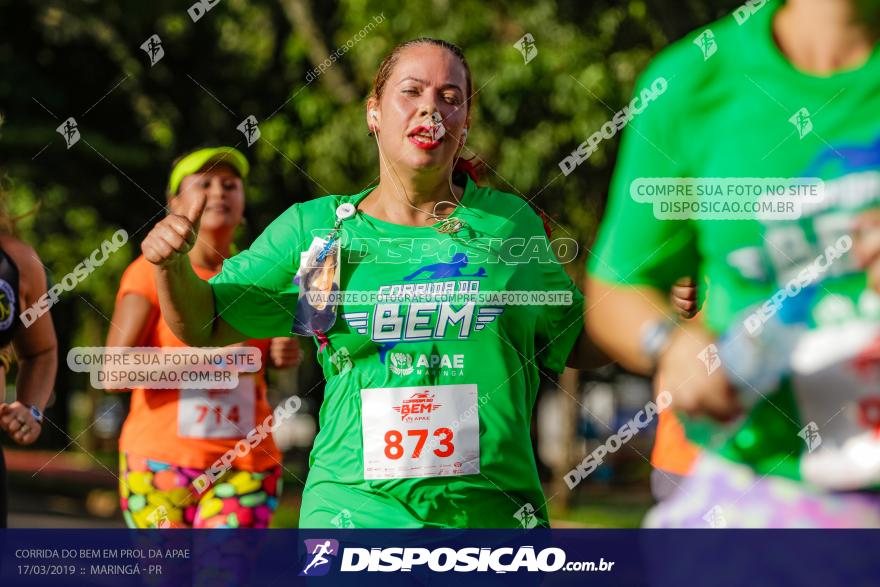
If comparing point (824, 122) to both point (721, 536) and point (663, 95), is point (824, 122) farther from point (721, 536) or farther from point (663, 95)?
point (721, 536)

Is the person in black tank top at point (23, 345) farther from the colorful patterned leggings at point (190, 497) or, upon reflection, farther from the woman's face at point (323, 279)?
the woman's face at point (323, 279)

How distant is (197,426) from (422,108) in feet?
7.36

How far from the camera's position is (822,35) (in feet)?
8.22

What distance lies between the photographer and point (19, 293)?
4723 mm

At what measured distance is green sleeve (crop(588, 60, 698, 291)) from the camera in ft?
8.37

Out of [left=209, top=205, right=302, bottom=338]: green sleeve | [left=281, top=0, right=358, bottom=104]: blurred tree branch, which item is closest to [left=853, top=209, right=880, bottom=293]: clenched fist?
[left=209, top=205, right=302, bottom=338]: green sleeve

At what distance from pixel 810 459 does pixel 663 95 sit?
71 cm

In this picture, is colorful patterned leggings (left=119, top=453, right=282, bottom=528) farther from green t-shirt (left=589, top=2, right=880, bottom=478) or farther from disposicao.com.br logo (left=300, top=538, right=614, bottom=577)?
green t-shirt (left=589, top=2, right=880, bottom=478)

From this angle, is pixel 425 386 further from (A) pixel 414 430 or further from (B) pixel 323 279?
(B) pixel 323 279

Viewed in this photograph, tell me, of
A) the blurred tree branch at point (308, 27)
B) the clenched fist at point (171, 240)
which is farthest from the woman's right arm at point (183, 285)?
the blurred tree branch at point (308, 27)

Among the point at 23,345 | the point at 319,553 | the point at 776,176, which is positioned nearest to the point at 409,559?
the point at 319,553

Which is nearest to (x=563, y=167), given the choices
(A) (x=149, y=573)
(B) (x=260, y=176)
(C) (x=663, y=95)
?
(B) (x=260, y=176)

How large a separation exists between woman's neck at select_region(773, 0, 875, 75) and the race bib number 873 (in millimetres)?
1275

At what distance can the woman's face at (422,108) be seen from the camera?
346 centimetres
